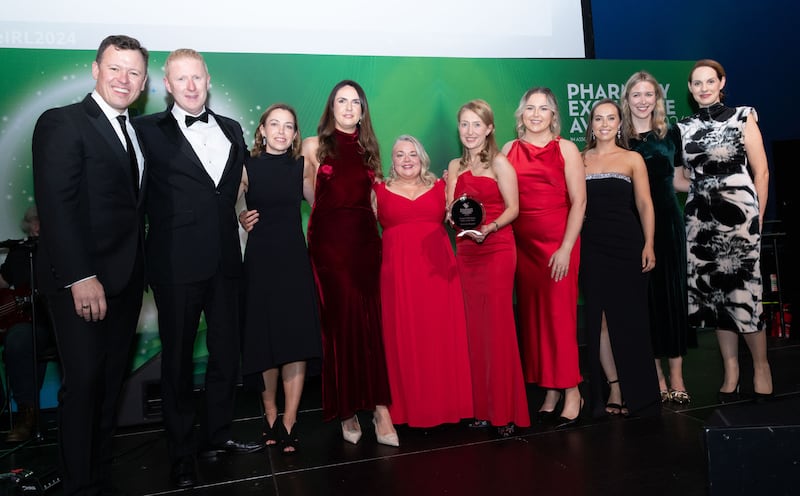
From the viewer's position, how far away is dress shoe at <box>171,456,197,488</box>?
2773mm

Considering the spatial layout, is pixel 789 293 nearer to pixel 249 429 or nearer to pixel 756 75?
pixel 756 75

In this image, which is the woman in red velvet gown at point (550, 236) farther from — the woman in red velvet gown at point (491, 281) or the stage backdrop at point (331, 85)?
the stage backdrop at point (331, 85)

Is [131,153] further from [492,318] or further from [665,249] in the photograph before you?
[665,249]

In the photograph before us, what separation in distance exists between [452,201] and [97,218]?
1759 millimetres

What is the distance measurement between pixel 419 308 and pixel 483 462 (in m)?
0.82

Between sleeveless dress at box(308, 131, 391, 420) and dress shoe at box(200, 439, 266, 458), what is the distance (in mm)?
420

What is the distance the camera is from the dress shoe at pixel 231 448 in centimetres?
313

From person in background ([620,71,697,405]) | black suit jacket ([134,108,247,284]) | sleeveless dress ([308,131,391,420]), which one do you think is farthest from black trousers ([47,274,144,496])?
person in background ([620,71,697,405])

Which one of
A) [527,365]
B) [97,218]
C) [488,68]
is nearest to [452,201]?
[527,365]

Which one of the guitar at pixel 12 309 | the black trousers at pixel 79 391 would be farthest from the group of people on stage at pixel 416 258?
the guitar at pixel 12 309

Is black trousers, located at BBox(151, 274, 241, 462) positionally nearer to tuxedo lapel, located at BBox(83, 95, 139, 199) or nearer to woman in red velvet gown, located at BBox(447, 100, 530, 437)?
tuxedo lapel, located at BBox(83, 95, 139, 199)

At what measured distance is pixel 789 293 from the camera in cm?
591

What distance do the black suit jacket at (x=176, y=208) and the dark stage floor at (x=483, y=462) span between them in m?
0.96

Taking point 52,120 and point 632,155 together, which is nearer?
point 52,120
